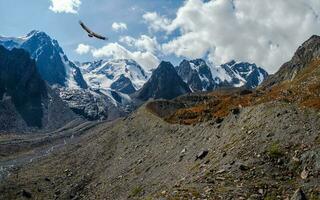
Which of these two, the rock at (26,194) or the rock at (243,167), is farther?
the rock at (26,194)

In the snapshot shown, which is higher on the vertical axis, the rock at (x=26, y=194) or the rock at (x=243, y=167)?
the rock at (x=26, y=194)

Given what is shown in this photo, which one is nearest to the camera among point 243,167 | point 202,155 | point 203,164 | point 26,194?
point 243,167

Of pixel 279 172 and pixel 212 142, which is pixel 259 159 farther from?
pixel 212 142

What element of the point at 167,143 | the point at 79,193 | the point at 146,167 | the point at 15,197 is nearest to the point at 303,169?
the point at 146,167

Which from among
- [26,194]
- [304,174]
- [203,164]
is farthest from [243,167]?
[26,194]

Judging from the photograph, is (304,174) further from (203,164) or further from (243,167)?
(203,164)

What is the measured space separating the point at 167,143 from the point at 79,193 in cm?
1483

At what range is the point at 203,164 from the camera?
4494 centimetres

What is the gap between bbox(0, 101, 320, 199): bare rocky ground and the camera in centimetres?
3450

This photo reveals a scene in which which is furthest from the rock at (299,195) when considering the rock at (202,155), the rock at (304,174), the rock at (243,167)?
the rock at (202,155)

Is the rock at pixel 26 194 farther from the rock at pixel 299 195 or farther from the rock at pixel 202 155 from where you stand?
the rock at pixel 299 195

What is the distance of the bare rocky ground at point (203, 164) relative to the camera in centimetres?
3450

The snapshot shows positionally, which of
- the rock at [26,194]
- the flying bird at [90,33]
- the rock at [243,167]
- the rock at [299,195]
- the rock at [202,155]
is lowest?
the rock at [299,195]

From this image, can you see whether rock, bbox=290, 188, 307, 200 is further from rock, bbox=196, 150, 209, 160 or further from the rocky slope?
rock, bbox=196, 150, 209, 160
